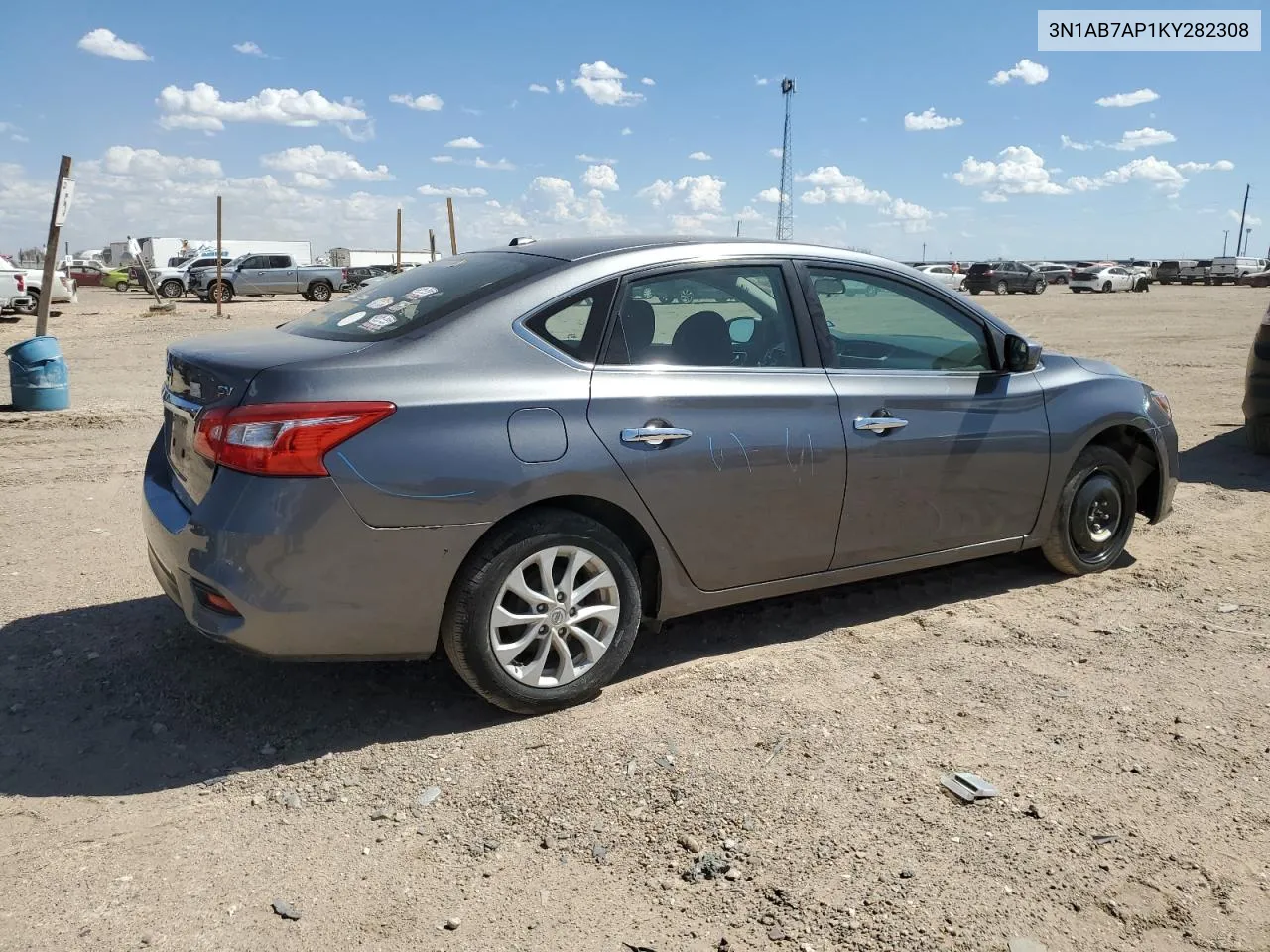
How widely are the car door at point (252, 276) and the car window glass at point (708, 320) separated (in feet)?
116

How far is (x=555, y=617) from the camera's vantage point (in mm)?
3559

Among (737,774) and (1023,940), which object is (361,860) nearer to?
(737,774)

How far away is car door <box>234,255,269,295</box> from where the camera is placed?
1423 inches

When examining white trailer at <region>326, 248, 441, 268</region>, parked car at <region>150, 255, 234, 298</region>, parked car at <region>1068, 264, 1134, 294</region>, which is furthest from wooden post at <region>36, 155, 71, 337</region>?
white trailer at <region>326, 248, 441, 268</region>

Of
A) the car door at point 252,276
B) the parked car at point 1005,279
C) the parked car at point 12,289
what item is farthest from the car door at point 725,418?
the parked car at point 1005,279

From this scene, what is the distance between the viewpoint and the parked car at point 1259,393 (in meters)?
7.77

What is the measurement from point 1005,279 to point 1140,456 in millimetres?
46565

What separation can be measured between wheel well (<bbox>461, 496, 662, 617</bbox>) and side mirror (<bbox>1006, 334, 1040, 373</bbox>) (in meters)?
2.00

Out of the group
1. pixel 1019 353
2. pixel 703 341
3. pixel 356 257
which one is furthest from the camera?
pixel 356 257

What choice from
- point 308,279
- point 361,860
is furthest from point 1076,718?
point 308,279

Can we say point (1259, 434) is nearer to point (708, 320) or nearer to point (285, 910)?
point (708, 320)

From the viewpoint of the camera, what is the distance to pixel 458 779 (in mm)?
3236

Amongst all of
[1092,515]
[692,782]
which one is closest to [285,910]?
[692,782]

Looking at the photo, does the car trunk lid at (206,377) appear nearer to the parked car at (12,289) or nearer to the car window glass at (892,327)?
the car window glass at (892,327)
